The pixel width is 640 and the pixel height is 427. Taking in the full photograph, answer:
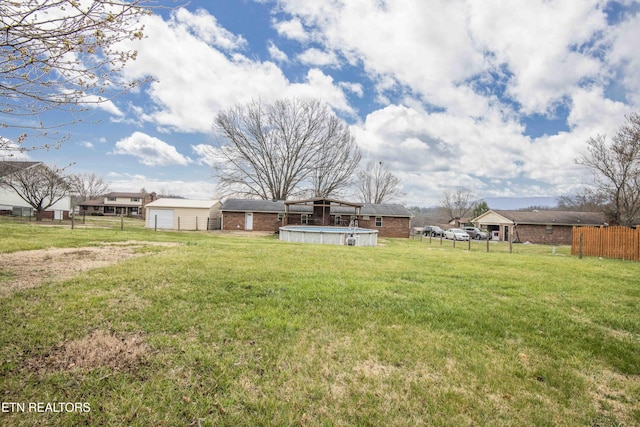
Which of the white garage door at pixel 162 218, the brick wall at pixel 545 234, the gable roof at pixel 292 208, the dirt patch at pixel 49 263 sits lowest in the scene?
the brick wall at pixel 545 234

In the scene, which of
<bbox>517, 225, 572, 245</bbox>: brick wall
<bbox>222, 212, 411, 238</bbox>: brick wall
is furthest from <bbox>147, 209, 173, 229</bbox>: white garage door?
<bbox>517, 225, 572, 245</bbox>: brick wall

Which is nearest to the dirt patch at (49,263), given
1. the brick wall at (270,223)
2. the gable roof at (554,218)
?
the brick wall at (270,223)

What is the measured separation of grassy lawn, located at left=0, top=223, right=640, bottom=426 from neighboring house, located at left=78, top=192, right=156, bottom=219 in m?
58.1

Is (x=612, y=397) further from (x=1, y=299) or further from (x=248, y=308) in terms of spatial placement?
(x=1, y=299)

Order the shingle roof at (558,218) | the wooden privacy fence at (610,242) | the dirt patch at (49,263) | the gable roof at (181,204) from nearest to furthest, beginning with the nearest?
the dirt patch at (49,263) < the wooden privacy fence at (610,242) < the gable roof at (181,204) < the shingle roof at (558,218)

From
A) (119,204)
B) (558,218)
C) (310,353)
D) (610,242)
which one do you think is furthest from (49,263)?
(119,204)

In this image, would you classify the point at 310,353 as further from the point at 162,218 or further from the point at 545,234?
the point at 545,234

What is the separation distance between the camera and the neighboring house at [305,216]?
29.0 metres

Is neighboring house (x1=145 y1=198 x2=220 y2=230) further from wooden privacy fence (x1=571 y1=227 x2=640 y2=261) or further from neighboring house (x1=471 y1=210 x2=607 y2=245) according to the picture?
neighboring house (x1=471 y1=210 x2=607 y2=245)

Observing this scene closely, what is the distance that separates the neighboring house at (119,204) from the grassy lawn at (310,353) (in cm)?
5808

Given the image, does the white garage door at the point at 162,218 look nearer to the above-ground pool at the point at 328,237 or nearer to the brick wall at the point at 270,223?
the brick wall at the point at 270,223

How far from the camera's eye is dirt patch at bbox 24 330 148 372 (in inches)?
112

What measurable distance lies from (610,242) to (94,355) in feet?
64.3

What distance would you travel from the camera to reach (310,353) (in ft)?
10.9
